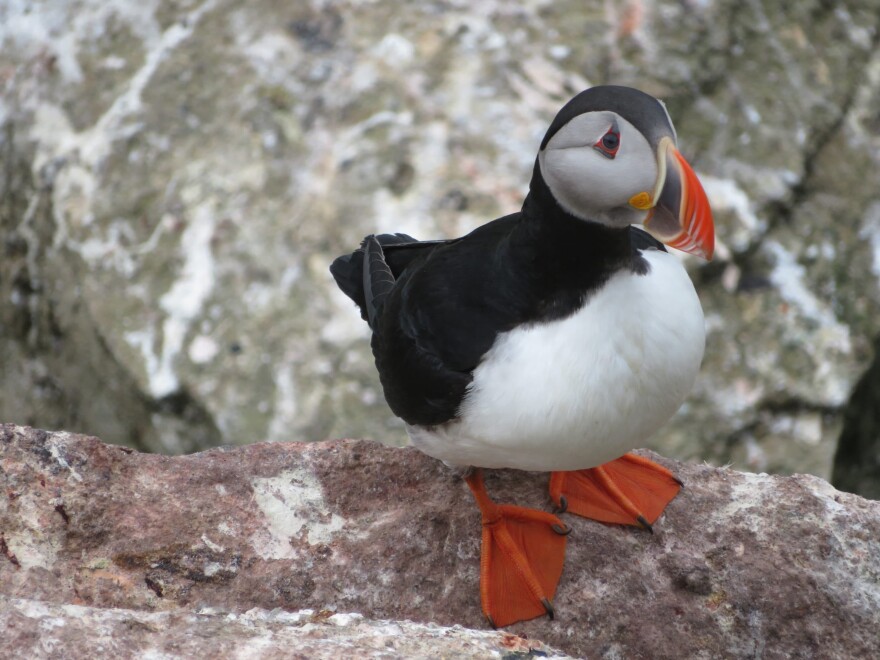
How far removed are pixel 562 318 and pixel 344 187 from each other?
2.87m

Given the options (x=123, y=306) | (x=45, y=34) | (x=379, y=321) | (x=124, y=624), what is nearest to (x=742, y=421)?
(x=379, y=321)

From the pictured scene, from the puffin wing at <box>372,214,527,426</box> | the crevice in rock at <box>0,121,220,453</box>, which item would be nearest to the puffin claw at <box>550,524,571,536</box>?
the puffin wing at <box>372,214,527,426</box>

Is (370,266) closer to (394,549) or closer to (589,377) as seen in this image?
(394,549)

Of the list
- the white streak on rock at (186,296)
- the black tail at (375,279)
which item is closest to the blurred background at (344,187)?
the white streak on rock at (186,296)

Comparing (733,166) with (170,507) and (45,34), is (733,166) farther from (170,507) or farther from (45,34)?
(45,34)

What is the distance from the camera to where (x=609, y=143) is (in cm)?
230

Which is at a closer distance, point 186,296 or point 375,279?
point 375,279

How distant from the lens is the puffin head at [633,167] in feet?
7.35

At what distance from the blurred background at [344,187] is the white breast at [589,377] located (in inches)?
86.4

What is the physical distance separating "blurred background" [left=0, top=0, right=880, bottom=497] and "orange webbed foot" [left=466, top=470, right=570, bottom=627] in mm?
1626

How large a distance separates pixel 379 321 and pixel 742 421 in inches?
97.3

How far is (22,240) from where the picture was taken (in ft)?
18.5

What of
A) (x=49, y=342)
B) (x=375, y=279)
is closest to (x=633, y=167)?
(x=375, y=279)

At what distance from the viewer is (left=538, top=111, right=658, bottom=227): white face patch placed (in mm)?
2271
